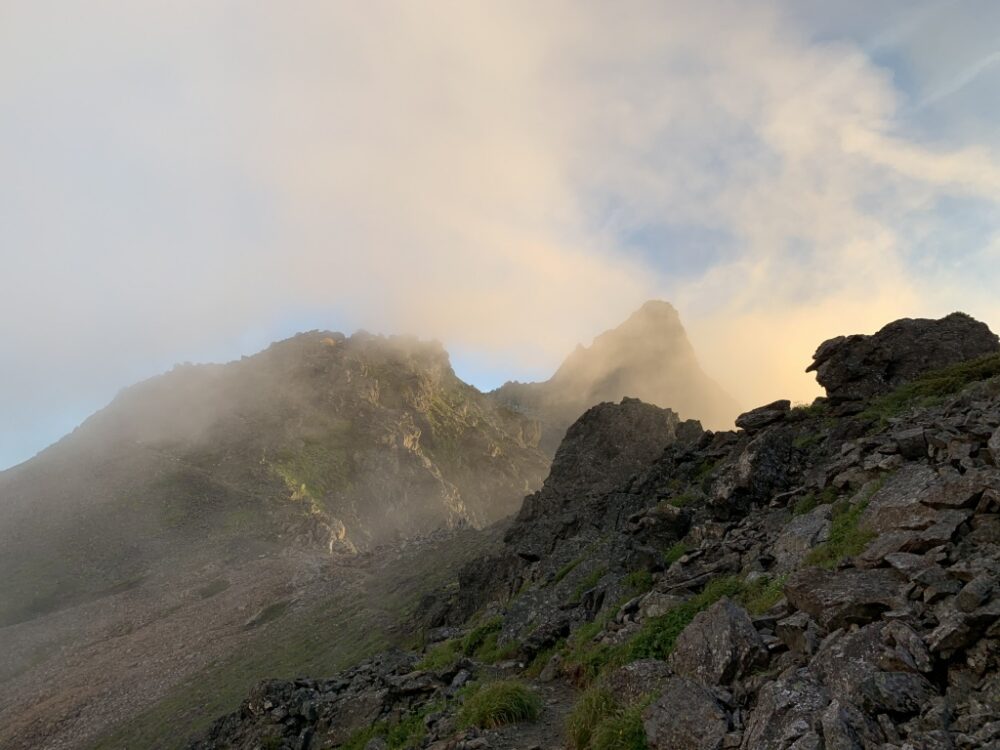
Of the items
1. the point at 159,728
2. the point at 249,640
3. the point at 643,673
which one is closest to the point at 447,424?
the point at 249,640

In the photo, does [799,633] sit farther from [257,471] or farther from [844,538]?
[257,471]

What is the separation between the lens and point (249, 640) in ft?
166

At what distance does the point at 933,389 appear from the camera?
848 inches

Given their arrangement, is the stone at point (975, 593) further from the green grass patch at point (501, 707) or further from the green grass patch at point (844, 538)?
the green grass patch at point (501, 707)

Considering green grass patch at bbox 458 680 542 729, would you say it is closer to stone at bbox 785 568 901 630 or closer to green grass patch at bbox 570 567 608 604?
stone at bbox 785 568 901 630

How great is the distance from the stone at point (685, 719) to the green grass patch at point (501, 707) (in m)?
4.10

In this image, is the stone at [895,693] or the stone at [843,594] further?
the stone at [843,594]

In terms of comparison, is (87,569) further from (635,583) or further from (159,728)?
(635,583)

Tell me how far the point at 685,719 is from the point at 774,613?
9.39ft

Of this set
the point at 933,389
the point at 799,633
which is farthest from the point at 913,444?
the point at 933,389

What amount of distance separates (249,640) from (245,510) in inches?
2456

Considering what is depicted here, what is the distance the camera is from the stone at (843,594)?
909cm

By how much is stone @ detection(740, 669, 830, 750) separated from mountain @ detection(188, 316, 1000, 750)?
0.09 feet

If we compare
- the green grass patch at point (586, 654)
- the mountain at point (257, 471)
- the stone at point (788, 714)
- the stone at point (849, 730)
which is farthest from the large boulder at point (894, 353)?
the mountain at point (257, 471)
